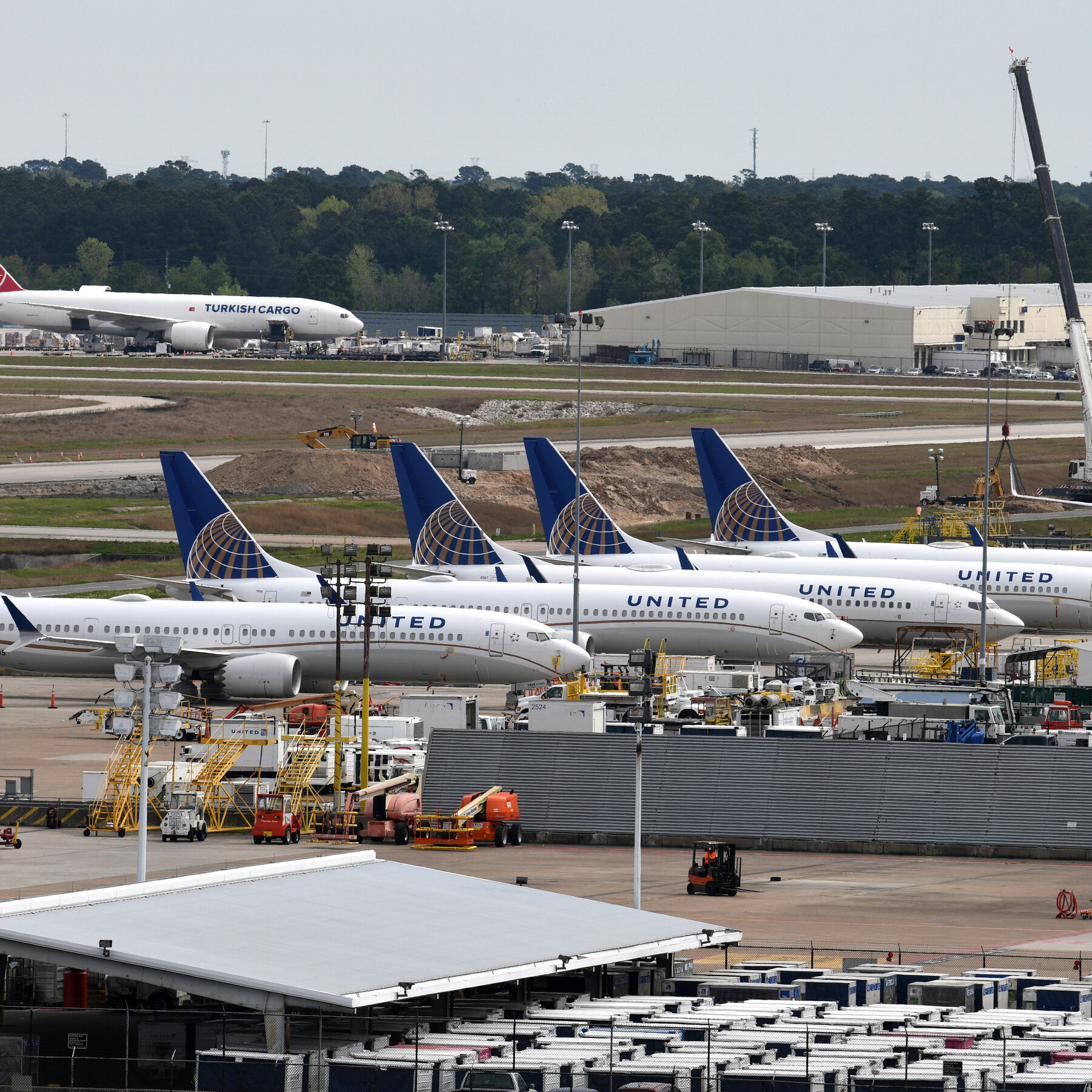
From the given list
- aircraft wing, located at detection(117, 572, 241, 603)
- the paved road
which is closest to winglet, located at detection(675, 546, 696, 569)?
aircraft wing, located at detection(117, 572, 241, 603)

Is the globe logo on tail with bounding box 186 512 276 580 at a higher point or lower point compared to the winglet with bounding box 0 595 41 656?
higher

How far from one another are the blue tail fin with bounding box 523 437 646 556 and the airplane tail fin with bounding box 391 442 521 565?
6.07 metres

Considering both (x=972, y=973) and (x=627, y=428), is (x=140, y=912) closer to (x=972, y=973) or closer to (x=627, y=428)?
(x=972, y=973)

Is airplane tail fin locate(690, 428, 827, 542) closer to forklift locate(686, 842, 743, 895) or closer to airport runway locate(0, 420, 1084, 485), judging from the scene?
airport runway locate(0, 420, 1084, 485)

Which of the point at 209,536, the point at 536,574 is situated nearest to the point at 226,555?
the point at 209,536

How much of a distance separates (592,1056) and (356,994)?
380 cm

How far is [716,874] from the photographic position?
5122 centimetres

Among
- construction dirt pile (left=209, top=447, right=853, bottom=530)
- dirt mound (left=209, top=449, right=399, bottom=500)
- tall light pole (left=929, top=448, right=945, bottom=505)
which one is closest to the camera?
tall light pole (left=929, top=448, right=945, bottom=505)

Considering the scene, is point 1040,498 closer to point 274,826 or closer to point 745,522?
point 745,522

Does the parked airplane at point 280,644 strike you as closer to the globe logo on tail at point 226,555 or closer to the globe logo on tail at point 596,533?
the globe logo on tail at point 226,555

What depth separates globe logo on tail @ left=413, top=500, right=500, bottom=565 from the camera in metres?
93.1

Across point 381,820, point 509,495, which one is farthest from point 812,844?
point 509,495

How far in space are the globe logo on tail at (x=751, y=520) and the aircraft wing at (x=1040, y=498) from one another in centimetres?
2754

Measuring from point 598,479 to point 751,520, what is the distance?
4112cm
